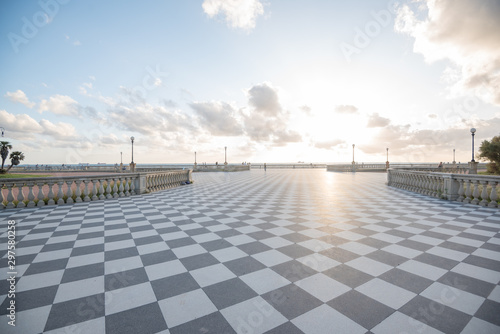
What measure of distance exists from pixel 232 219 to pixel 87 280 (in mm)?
3749

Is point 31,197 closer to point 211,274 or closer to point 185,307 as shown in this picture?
point 211,274

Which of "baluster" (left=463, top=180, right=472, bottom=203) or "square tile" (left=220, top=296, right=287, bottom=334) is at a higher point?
"baluster" (left=463, top=180, right=472, bottom=203)

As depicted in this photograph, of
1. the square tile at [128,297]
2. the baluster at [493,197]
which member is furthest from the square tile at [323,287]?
the baluster at [493,197]

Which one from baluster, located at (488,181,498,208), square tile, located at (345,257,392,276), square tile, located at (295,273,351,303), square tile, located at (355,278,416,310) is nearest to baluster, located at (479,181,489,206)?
baluster, located at (488,181,498,208)

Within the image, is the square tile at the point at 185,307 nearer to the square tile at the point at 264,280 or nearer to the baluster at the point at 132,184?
the square tile at the point at 264,280

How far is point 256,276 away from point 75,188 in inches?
414

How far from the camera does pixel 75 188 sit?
9930mm

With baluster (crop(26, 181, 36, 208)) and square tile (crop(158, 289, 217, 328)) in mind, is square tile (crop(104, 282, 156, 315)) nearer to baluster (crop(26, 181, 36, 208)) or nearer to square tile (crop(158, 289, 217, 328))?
square tile (crop(158, 289, 217, 328))

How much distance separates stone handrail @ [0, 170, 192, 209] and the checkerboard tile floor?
94.5 inches

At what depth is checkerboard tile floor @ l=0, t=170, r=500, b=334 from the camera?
89.0 inches

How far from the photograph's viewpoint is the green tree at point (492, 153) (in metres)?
20.7

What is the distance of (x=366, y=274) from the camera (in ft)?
10.5

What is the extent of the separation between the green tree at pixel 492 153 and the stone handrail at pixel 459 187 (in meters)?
16.3

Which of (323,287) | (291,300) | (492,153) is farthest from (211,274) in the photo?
(492,153)
